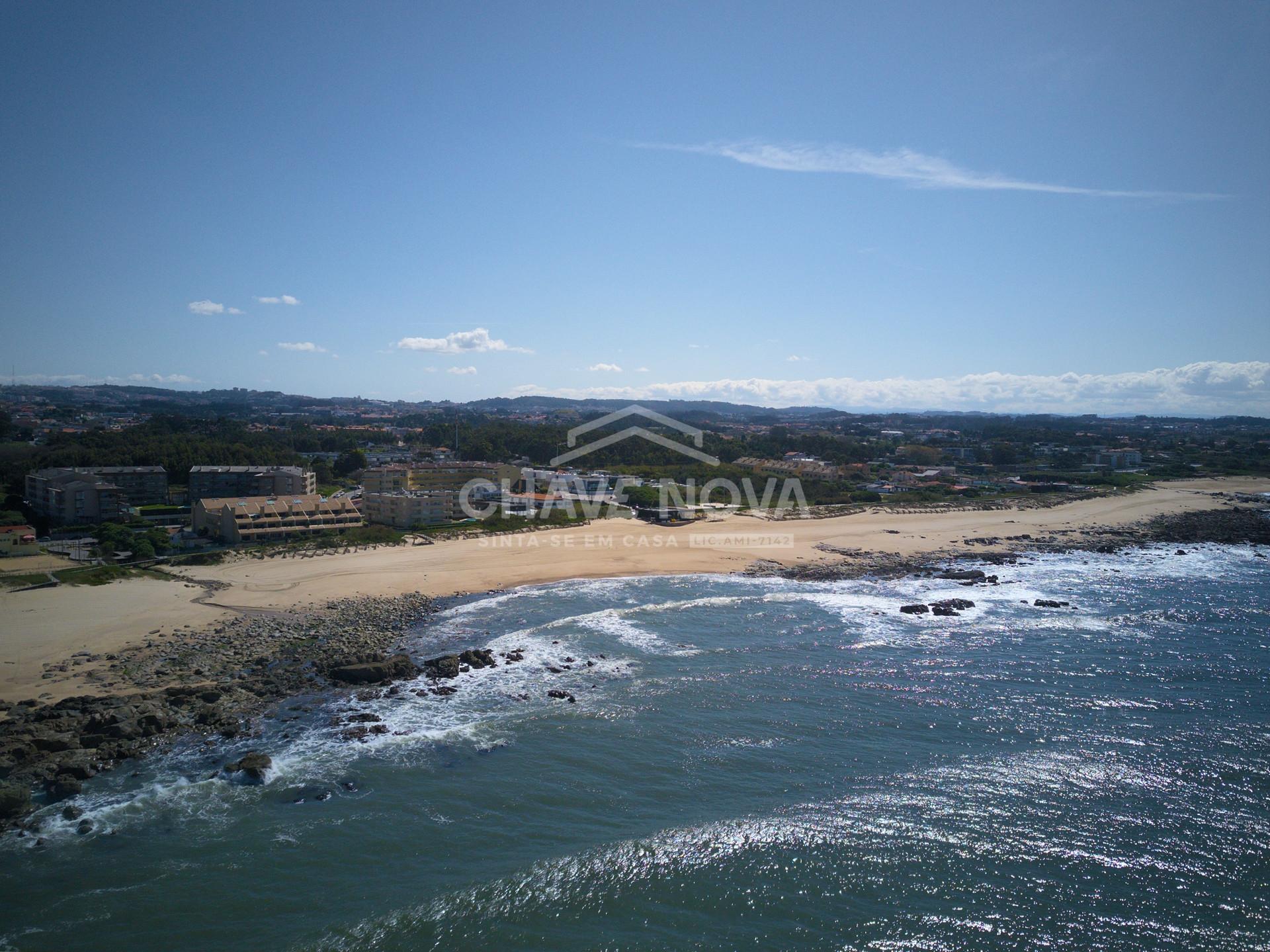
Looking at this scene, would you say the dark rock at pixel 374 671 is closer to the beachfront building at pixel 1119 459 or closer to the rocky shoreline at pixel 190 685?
the rocky shoreline at pixel 190 685

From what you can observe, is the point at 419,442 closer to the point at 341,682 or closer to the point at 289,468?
the point at 289,468

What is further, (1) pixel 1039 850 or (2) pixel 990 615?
(2) pixel 990 615

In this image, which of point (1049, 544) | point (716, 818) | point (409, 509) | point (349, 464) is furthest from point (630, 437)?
point (716, 818)

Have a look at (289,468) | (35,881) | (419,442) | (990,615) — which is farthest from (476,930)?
(419,442)

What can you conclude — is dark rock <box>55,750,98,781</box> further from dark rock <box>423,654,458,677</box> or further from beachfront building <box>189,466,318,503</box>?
beachfront building <box>189,466,318,503</box>

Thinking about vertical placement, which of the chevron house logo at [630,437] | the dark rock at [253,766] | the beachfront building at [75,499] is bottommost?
the dark rock at [253,766]

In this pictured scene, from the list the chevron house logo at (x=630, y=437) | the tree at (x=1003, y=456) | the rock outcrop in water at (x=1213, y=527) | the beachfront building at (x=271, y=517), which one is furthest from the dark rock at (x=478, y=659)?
the tree at (x=1003, y=456)
